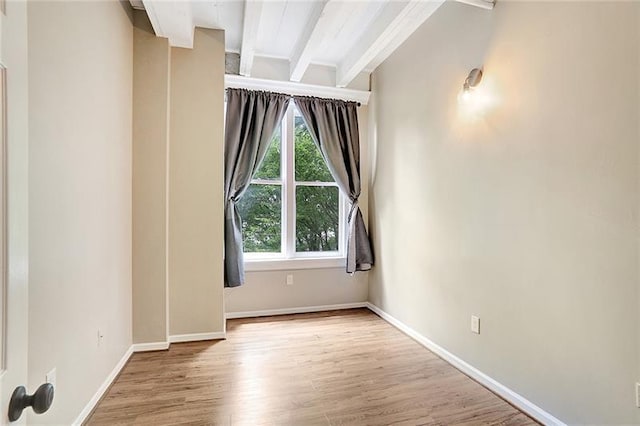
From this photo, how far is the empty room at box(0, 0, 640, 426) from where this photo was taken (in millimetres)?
1523

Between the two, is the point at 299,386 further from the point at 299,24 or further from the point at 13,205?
the point at 299,24

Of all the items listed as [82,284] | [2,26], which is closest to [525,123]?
[2,26]

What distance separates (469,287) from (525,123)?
1.19 metres

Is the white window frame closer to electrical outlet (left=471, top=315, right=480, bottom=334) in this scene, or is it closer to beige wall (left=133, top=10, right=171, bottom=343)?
beige wall (left=133, top=10, right=171, bottom=343)

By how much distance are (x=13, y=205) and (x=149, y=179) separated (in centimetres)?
228

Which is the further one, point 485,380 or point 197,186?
point 197,186

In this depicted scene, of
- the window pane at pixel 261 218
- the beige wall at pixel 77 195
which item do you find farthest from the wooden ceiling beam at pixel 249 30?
→ the window pane at pixel 261 218

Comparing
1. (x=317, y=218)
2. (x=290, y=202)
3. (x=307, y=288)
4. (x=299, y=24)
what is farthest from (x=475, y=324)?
(x=299, y=24)

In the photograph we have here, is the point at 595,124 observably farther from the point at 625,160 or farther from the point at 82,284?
the point at 82,284

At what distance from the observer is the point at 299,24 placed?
119 inches

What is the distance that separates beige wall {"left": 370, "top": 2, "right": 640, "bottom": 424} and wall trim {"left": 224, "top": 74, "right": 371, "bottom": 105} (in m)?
0.93

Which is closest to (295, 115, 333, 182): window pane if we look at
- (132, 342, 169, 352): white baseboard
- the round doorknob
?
(132, 342, 169, 352): white baseboard

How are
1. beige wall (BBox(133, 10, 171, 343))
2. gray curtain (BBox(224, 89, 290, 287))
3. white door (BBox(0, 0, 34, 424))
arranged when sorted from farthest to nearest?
1. gray curtain (BBox(224, 89, 290, 287))
2. beige wall (BBox(133, 10, 171, 343))
3. white door (BBox(0, 0, 34, 424))

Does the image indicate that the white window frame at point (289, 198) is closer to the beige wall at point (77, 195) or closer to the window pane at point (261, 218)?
the window pane at point (261, 218)
